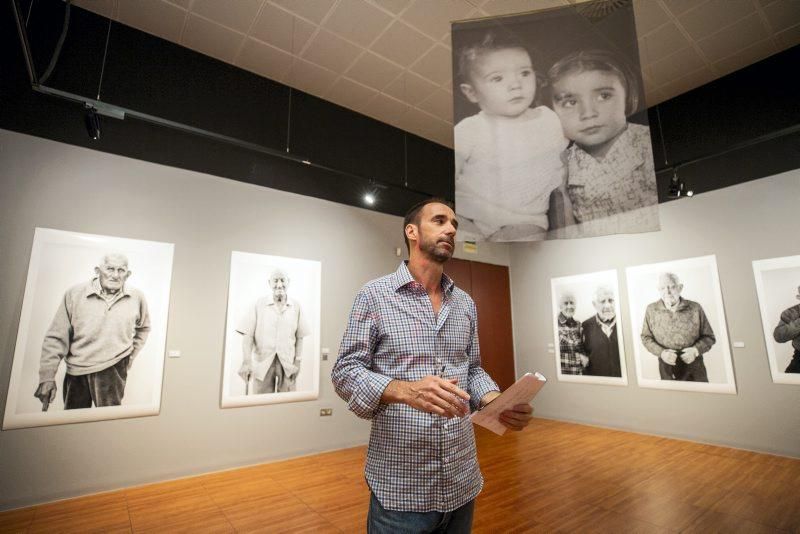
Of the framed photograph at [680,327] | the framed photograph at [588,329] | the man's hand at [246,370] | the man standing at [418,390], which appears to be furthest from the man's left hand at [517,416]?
the framed photograph at [588,329]

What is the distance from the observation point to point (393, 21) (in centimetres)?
407

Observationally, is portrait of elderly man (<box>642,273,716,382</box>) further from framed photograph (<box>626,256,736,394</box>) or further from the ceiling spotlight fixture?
the ceiling spotlight fixture

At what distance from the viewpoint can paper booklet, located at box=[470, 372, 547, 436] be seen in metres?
1.15

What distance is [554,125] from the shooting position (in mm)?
1929

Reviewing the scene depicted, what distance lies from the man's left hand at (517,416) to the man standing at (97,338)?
3916 millimetres

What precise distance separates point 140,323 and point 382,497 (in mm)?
3727

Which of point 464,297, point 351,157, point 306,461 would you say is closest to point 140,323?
point 306,461

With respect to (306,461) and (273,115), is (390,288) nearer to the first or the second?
(306,461)

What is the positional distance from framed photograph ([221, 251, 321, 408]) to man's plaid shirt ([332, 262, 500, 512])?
11.7 feet

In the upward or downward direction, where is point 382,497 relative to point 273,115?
downward

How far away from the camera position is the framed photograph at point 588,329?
6055 millimetres

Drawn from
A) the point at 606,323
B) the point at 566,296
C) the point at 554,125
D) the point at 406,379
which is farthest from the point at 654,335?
the point at 406,379

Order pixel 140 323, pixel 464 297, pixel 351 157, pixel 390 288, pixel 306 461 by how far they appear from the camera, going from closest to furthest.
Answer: pixel 390 288 < pixel 464 297 < pixel 140 323 < pixel 306 461 < pixel 351 157

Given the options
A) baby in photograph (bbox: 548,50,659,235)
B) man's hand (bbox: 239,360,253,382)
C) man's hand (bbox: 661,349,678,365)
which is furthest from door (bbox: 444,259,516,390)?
baby in photograph (bbox: 548,50,659,235)
